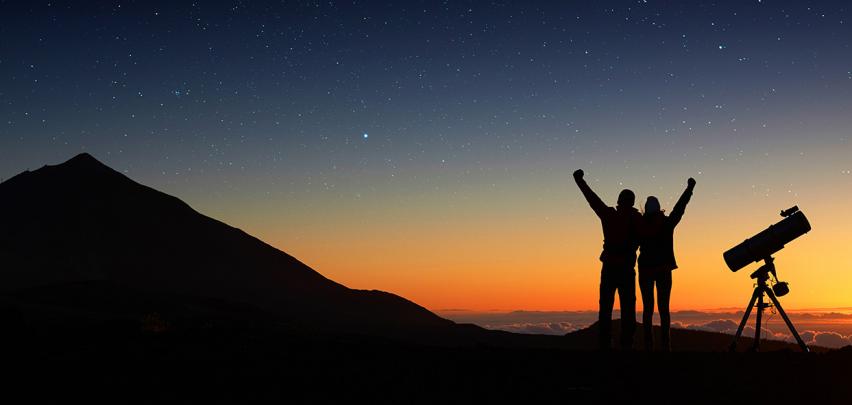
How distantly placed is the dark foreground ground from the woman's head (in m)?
2.22

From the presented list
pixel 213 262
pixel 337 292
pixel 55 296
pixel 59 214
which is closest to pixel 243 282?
pixel 213 262

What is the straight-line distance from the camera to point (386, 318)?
10588 cm

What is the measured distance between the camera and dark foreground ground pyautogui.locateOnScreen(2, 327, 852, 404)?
8344 mm

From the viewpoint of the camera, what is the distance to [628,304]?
12.4m

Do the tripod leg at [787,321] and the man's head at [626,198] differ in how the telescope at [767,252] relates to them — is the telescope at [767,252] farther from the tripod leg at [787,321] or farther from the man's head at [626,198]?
the man's head at [626,198]

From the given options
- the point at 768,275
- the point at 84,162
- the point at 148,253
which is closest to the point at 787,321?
the point at 768,275

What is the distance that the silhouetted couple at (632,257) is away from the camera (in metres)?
12.1

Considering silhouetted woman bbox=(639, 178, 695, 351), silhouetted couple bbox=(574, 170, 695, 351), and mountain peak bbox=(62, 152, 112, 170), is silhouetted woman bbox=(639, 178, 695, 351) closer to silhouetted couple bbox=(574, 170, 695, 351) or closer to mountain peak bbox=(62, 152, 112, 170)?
silhouetted couple bbox=(574, 170, 695, 351)

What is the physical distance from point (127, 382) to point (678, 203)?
26.8 feet

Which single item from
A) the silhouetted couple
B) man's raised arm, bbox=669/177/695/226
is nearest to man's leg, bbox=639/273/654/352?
the silhouetted couple

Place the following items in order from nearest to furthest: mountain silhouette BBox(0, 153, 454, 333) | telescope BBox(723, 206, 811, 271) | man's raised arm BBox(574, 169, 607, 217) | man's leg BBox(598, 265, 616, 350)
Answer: man's raised arm BBox(574, 169, 607, 217)
man's leg BBox(598, 265, 616, 350)
telescope BBox(723, 206, 811, 271)
mountain silhouette BBox(0, 153, 454, 333)

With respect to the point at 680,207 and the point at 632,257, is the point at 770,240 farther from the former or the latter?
the point at 632,257

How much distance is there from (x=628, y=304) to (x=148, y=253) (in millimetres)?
108167

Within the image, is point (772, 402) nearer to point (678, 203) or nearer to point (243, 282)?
point (678, 203)
